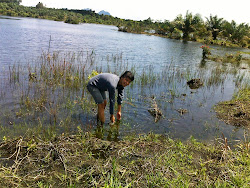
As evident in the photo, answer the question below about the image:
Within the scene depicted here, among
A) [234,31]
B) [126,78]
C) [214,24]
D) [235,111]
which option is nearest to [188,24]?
[214,24]

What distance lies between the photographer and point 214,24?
39219mm

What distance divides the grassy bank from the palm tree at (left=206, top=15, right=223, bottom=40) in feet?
130

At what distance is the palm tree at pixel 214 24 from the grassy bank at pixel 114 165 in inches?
1562

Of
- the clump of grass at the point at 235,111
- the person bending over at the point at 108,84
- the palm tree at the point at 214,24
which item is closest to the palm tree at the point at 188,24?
the palm tree at the point at 214,24

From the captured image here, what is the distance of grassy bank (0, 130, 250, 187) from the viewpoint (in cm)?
291

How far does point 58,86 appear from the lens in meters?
7.50

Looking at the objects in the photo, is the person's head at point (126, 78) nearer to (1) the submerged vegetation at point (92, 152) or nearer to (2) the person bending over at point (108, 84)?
(2) the person bending over at point (108, 84)

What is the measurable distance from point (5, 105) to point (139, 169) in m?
4.45

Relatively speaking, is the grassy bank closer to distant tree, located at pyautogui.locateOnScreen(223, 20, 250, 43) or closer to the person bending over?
the person bending over

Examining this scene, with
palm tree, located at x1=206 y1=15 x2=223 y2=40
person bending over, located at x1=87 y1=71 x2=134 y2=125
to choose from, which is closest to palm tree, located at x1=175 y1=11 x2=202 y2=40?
palm tree, located at x1=206 y1=15 x2=223 y2=40

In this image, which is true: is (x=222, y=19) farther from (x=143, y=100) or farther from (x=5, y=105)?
(x=5, y=105)

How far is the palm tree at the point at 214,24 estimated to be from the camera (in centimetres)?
3850

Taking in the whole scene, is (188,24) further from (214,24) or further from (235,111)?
(235,111)

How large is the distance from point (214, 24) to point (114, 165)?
42751mm
